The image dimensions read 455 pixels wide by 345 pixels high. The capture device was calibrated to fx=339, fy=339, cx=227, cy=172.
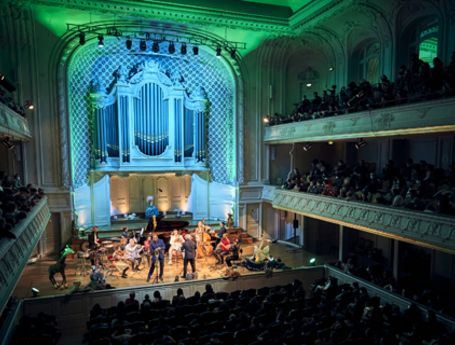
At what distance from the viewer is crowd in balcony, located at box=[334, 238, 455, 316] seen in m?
8.89

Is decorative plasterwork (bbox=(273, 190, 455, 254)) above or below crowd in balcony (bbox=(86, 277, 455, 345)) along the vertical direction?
above

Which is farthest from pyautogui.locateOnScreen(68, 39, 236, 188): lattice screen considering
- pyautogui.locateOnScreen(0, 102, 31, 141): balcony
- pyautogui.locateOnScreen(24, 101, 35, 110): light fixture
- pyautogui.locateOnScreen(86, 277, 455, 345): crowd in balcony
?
pyautogui.locateOnScreen(86, 277, 455, 345): crowd in balcony

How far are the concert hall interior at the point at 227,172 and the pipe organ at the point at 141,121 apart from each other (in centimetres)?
7

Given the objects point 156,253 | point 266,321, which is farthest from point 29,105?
point 266,321

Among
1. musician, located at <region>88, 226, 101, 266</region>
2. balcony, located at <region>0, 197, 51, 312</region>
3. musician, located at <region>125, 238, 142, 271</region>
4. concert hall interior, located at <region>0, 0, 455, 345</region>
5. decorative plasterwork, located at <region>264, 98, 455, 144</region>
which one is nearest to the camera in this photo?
balcony, located at <region>0, 197, 51, 312</region>

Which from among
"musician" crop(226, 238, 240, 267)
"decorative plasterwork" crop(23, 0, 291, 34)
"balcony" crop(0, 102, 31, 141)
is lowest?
"musician" crop(226, 238, 240, 267)

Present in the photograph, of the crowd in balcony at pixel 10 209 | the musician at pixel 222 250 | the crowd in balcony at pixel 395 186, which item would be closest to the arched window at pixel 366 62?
the crowd in balcony at pixel 395 186

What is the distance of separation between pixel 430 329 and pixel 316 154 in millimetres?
11628

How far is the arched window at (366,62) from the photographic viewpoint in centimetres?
1505

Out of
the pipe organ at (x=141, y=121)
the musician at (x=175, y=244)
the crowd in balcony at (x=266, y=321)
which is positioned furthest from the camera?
the pipe organ at (x=141, y=121)

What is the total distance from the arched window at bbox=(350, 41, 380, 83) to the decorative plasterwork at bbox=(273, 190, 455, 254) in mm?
6471

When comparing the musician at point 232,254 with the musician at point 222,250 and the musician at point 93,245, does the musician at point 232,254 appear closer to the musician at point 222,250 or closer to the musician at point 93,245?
the musician at point 222,250

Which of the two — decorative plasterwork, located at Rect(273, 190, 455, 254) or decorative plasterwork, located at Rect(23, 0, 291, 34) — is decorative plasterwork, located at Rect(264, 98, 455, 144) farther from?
decorative plasterwork, located at Rect(23, 0, 291, 34)

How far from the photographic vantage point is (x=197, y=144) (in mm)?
18156
